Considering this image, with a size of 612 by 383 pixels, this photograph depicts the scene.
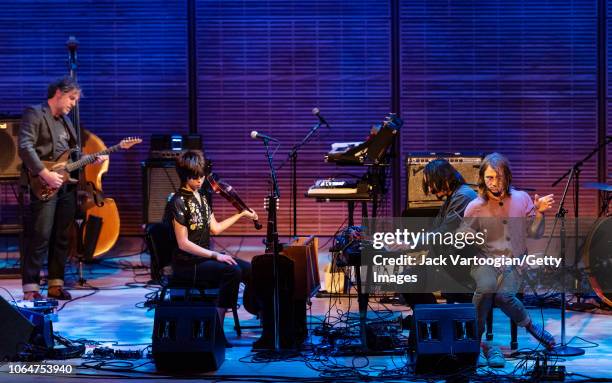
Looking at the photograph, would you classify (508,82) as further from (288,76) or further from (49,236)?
(49,236)

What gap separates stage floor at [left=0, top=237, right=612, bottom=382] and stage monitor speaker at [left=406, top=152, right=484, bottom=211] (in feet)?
2.98

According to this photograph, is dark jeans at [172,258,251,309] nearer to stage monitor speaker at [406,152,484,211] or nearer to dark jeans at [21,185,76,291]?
dark jeans at [21,185,76,291]

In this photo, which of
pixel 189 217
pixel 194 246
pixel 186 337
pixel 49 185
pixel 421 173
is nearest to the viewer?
pixel 186 337

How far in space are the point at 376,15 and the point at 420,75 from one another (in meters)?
0.80

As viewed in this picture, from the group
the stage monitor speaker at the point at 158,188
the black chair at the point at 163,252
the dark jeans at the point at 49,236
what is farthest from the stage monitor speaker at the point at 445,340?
the stage monitor speaker at the point at 158,188

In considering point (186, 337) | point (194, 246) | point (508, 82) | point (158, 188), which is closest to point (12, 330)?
point (186, 337)

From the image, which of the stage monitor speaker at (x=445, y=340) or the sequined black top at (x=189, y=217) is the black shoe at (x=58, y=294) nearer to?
the sequined black top at (x=189, y=217)

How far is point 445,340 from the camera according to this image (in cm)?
505

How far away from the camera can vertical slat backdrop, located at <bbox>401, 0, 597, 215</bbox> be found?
968cm

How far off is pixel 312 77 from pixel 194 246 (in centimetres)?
430

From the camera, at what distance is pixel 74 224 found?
862 cm

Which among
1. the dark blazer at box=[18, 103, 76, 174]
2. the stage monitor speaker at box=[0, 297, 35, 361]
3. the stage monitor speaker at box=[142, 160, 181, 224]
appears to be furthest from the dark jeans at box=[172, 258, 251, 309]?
the stage monitor speaker at box=[142, 160, 181, 224]

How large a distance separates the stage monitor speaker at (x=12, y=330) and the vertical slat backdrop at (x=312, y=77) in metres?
4.89

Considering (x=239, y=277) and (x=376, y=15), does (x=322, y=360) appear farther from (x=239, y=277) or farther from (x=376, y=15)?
(x=376, y=15)
